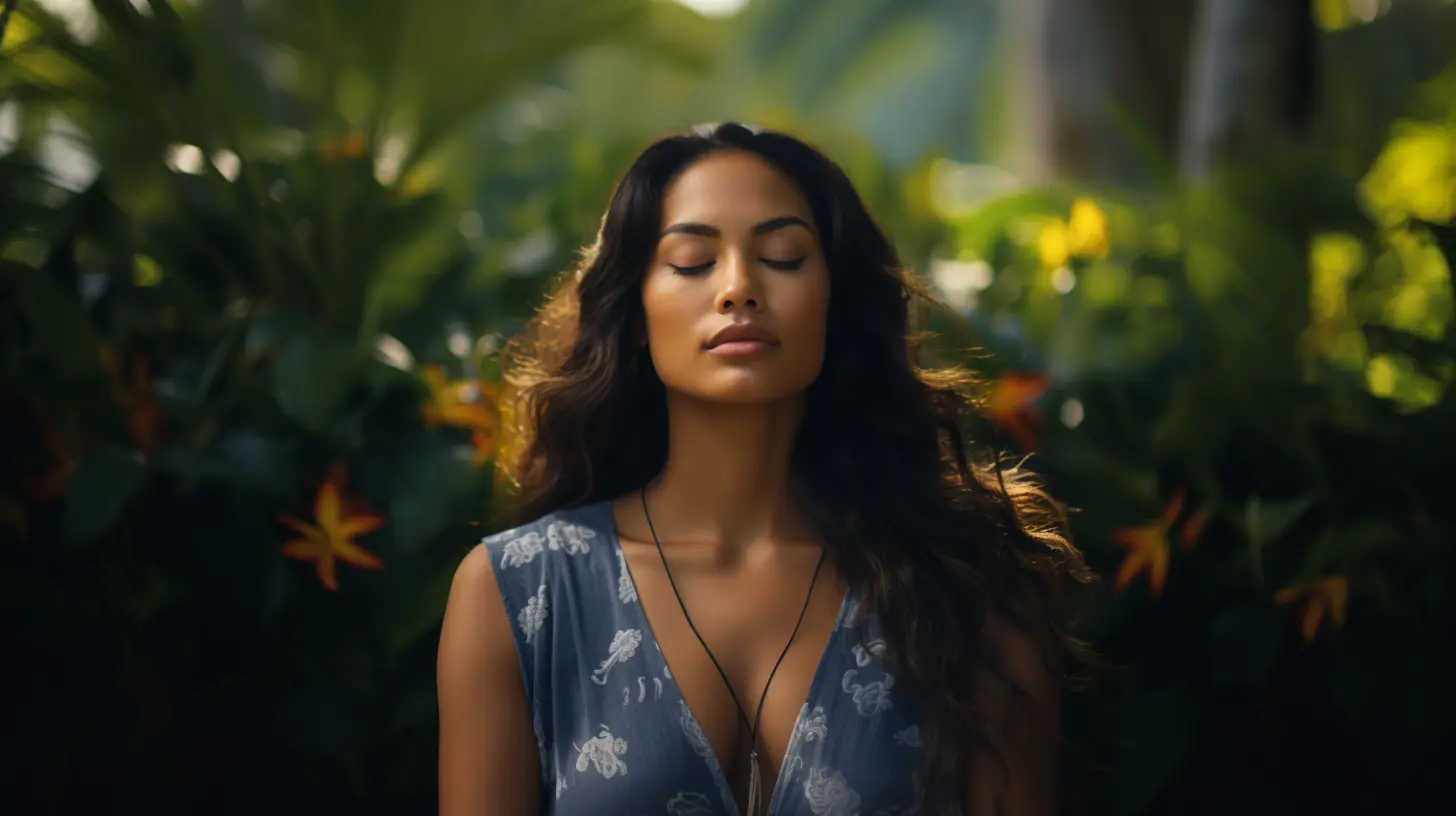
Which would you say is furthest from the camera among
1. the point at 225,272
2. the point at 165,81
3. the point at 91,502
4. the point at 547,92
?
the point at 547,92

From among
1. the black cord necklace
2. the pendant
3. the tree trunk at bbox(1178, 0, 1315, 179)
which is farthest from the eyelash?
the tree trunk at bbox(1178, 0, 1315, 179)

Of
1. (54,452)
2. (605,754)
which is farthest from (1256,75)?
(54,452)

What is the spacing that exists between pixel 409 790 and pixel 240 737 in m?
0.27

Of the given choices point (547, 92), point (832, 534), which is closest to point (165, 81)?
point (832, 534)

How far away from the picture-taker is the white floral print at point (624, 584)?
68.1 inches

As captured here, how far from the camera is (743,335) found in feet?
5.42

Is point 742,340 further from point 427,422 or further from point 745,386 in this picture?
point 427,422

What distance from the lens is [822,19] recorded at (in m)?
24.4

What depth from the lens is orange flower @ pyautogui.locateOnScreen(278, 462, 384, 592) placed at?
201 centimetres

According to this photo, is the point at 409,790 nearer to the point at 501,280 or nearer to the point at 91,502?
the point at 91,502

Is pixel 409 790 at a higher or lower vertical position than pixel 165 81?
lower

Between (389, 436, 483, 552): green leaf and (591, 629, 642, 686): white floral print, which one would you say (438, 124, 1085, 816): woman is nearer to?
(591, 629, 642, 686): white floral print

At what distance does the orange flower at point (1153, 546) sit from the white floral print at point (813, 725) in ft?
2.25

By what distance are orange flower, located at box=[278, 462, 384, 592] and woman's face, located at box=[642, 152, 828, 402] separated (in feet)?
1.90
